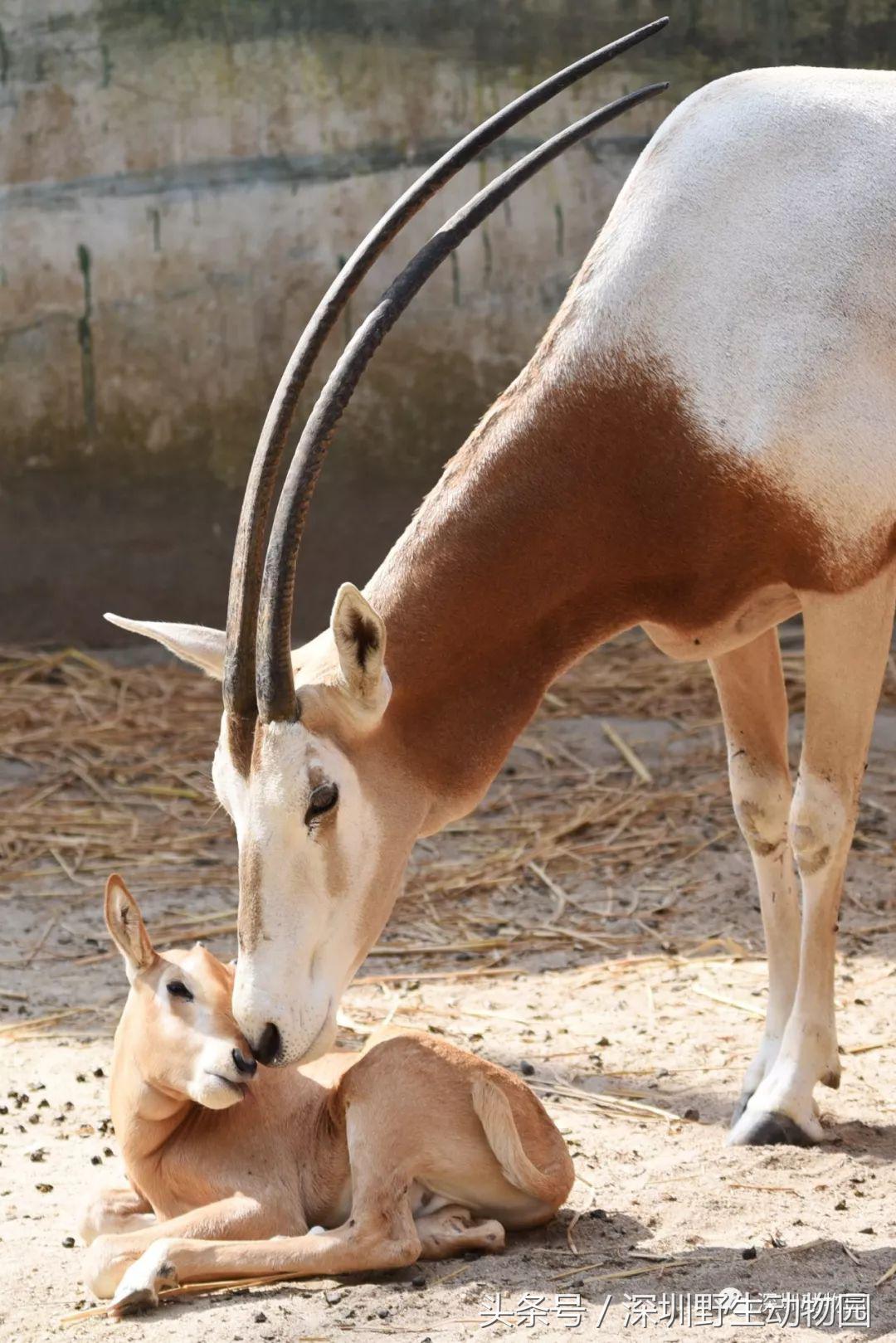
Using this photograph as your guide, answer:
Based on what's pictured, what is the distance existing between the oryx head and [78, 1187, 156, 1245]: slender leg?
0.44 metres

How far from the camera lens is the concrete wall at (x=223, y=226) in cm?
724

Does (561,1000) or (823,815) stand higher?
(823,815)

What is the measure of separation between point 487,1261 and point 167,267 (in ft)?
17.3

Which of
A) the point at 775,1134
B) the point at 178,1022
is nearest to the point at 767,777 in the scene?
the point at 775,1134

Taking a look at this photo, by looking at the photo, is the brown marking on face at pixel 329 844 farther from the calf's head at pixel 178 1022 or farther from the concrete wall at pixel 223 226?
the concrete wall at pixel 223 226

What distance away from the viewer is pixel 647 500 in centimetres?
331

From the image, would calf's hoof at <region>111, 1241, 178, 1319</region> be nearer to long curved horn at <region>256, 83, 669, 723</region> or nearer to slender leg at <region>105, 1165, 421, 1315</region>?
slender leg at <region>105, 1165, 421, 1315</region>

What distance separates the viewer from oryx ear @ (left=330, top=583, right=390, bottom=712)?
2.82m

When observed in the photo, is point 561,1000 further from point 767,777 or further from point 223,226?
point 223,226

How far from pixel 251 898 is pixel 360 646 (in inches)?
17.6

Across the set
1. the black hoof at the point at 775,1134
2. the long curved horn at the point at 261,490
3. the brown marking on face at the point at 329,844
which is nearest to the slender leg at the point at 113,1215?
the brown marking on face at the point at 329,844

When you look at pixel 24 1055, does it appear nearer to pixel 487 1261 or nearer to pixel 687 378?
pixel 487 1261

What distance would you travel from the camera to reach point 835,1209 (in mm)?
3162

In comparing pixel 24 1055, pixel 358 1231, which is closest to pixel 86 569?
Answer: pixel 24 1055
